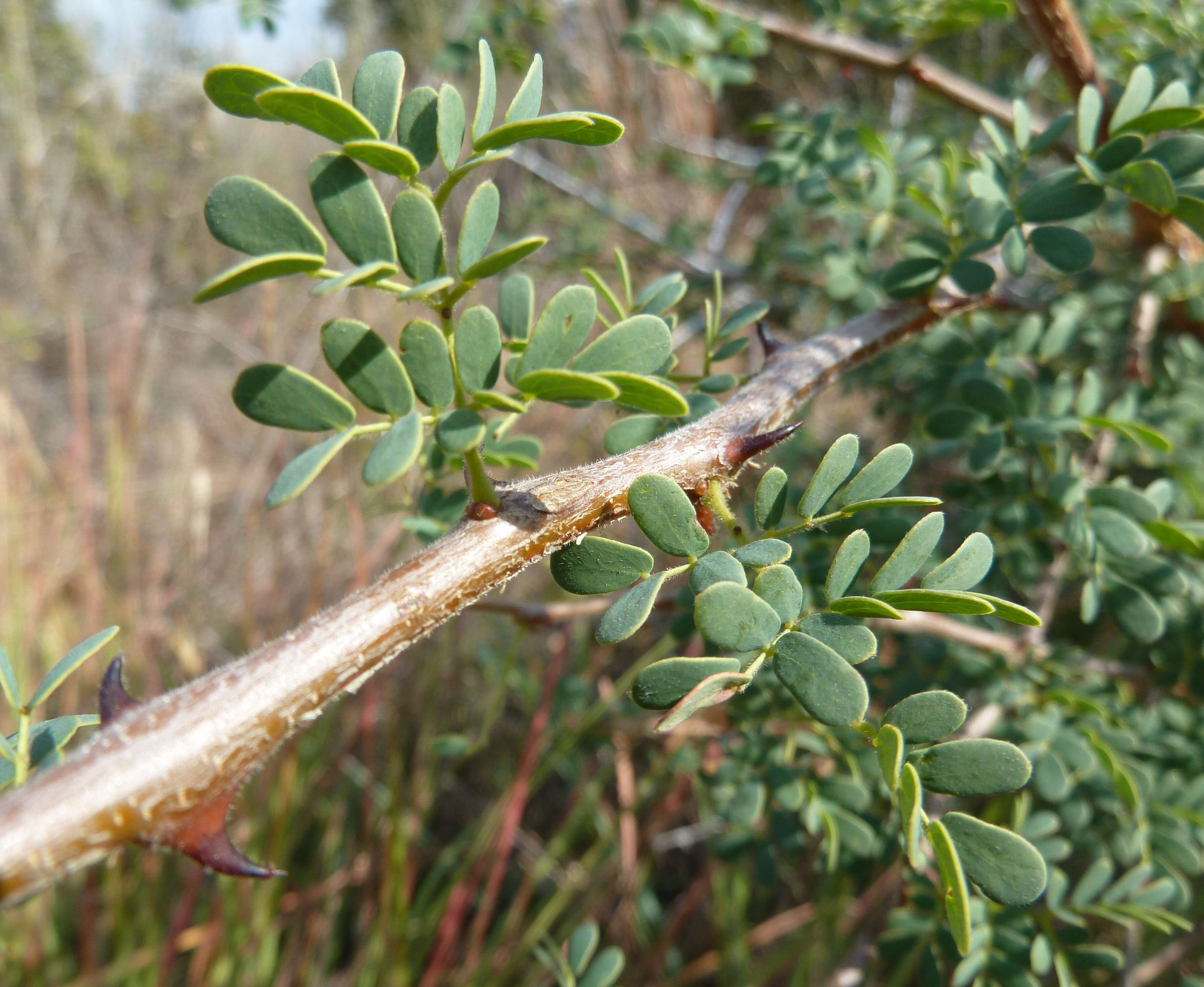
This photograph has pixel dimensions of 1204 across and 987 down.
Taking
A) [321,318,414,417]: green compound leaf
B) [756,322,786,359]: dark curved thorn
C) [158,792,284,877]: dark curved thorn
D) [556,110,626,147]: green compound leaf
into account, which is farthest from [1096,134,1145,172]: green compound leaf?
[158,792,284,877]: dark curved thorn

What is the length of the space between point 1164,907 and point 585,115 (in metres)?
0.84

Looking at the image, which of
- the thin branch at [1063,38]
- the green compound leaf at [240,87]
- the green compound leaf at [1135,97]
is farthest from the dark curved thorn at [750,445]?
the thin branch at [1063,38]

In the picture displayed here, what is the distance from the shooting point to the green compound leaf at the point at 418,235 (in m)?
0.28

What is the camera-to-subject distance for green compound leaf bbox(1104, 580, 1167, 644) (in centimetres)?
50

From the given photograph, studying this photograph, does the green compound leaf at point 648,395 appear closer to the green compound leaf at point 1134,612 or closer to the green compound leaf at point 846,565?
the green compound leaf at point 846,565

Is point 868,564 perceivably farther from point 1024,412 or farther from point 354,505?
point 354,505

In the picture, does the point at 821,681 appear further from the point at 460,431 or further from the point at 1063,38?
the point at 1063,38

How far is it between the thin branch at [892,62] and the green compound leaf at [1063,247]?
1.09ft

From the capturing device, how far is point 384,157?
26 cm

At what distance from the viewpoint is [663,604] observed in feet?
1.88

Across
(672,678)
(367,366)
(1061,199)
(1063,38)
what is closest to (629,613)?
(672,678)

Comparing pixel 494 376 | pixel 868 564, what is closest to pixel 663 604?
pixel 868 564

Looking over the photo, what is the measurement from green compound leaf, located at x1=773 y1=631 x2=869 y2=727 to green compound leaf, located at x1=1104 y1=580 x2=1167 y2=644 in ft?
1.12

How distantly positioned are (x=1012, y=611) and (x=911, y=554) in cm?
4
